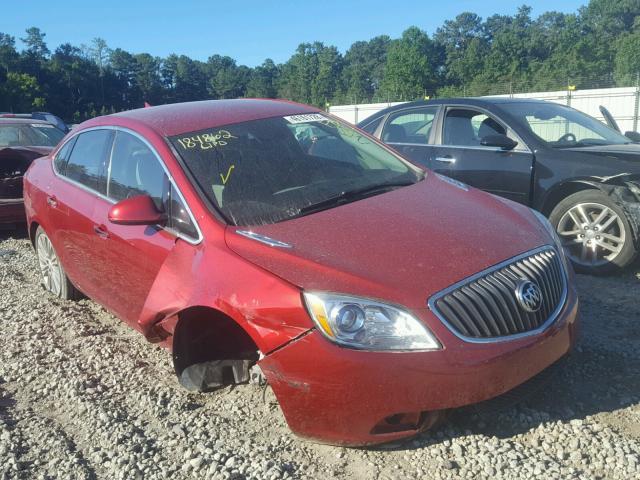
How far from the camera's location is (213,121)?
3.92 metres

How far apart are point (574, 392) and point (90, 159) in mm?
3561

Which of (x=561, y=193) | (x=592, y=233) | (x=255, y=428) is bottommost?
(x=255, y=428)

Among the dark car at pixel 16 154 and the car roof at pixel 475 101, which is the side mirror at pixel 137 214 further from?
the dark car at pixel 16 154

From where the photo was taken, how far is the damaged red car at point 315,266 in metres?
2.55

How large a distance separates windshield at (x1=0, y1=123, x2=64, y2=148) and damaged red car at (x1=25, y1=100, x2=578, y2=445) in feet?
17.8

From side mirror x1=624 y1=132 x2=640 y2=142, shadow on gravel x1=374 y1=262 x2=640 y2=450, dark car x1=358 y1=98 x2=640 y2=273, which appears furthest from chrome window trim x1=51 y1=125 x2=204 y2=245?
side mirror x1=624 y1=132 x2=640 y2=142

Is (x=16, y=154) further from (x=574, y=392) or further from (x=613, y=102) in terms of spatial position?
(x=613, y=102)

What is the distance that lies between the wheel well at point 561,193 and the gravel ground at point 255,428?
1629mm

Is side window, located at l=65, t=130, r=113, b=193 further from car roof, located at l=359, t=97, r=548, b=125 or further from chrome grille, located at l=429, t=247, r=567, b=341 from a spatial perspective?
car roof, located at l=359, t=97, r=548, b=125

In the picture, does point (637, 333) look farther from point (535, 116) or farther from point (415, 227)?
point (535, 116)

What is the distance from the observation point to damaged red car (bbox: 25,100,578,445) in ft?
8.36

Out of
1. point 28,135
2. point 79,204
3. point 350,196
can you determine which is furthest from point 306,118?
point 28,135

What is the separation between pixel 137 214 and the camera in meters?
3.30

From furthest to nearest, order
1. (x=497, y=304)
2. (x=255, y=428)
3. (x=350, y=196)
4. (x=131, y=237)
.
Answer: (x=131, y=237) < (x=350, y=196) < (x=255, y=428) < (x=497, y=304)
